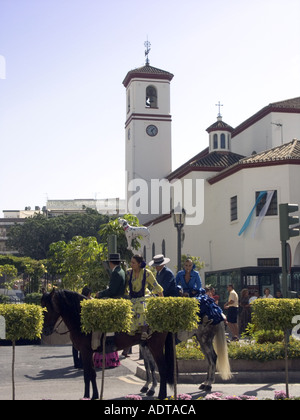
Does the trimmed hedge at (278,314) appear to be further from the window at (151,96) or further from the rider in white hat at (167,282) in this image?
the window at (151,96)

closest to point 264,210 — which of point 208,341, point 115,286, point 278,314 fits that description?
point 208,341

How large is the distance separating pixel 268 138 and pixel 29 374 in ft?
105

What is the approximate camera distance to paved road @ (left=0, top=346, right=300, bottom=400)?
1059 centimetres

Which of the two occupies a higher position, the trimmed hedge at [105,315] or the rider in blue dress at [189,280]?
the rider in blue dress at [189,280]

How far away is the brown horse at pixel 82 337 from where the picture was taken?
375 inches

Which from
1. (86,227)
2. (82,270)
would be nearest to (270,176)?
(82,270)

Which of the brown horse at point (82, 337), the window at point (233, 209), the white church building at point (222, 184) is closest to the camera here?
the brown horse at point (82, 337)

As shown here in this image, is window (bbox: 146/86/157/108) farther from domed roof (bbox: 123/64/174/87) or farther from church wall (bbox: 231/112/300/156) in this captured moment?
church wall (bbox: 231/112/300/156)

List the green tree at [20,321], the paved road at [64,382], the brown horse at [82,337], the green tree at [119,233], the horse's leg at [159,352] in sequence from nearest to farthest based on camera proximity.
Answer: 1. the green tree at [20,321]
2. the brown horse at [82,337]
3. the horse's leg at [159,352]
4. the paved road at [64,382]
5. the green tree at [119,233]

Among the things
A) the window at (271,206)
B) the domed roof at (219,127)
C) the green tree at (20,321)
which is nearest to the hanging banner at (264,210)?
the window at (271,206)

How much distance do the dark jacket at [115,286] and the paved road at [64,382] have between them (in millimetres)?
1731
